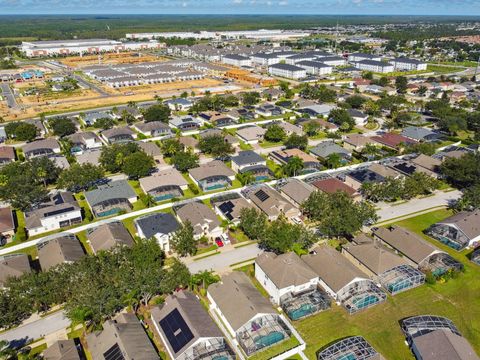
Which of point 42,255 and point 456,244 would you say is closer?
point 42,255

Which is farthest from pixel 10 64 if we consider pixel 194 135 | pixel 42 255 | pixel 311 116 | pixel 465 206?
pixel 465 206

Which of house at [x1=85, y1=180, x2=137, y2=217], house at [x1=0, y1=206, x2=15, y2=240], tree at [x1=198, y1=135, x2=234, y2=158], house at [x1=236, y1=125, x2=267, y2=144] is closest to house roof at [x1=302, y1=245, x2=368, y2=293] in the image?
house at [x1=85, y1=180, x2=137, y2=217]

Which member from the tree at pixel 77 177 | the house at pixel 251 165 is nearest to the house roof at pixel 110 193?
the tree at pixel 77 177

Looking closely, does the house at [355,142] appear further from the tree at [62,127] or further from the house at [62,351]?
the house at [62,351]

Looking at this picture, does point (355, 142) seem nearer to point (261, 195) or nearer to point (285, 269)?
point (261, 195)

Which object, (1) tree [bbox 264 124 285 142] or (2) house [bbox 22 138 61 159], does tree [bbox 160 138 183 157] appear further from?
(2) house [bbox 22 138 61 159]

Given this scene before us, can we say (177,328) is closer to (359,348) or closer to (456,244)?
(359,348)
